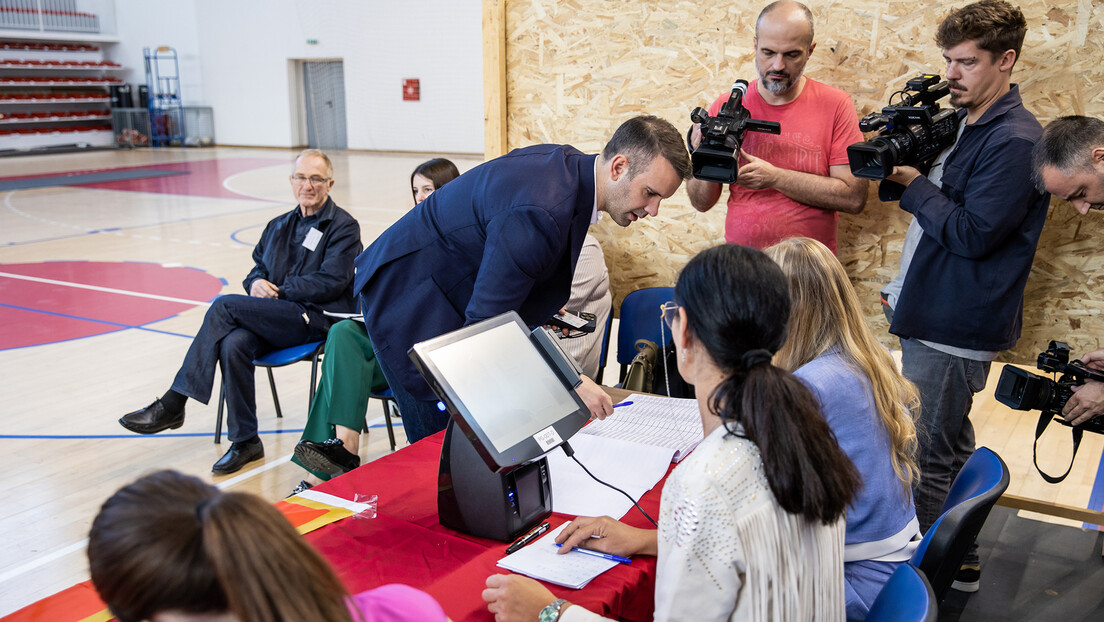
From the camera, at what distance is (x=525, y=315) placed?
231cm

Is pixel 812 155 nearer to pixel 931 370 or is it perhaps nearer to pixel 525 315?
pixel 931 370

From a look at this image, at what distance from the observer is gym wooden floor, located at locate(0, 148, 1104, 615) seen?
3.15m

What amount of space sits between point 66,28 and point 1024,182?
2370cm

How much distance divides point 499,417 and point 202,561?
77cm

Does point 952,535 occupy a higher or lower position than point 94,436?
higher

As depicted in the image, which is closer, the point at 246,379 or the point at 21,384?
the point at 246,379

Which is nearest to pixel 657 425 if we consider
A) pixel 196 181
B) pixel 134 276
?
pixel 134 276

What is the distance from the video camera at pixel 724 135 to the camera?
2.79m

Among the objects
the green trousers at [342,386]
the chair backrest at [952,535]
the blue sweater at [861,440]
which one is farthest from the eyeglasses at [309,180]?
the chair backrest at [952,535]

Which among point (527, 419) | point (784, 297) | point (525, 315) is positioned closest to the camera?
point (784, 297)

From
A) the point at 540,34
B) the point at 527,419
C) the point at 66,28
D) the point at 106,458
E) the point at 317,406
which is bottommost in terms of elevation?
the point at 106,458

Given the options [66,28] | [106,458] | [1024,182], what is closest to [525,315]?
[1024,182]

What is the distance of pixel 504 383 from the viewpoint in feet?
5.22

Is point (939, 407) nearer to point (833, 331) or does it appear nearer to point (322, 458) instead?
point (833, 331)
